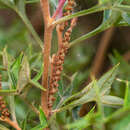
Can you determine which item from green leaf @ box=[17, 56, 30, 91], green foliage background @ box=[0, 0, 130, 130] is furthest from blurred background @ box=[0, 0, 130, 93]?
green leaf @ box=[17, 56, 30, 91]

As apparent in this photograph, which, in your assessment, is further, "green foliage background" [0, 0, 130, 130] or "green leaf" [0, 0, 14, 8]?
"green leaf" [0, 0, 14, 8]

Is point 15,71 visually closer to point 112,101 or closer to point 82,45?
point 112,101

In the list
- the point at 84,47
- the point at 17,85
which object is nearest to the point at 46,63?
the point at 17,85

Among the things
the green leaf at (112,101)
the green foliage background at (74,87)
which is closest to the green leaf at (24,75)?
the green foliage background at (74,87)

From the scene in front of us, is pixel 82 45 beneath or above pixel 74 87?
beneath

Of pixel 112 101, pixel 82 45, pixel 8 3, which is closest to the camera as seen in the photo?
pixel 112 101

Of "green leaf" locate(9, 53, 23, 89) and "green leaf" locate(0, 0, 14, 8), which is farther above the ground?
"green leaf" locate(0, 0, 14, 8)

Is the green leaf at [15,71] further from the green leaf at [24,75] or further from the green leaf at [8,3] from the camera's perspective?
the green leaf at [8,3]

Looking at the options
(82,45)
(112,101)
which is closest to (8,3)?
(112,101)

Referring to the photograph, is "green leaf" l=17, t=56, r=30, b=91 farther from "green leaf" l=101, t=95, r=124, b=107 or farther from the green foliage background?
"green leaf" l=101, t=95, r=124, b=107

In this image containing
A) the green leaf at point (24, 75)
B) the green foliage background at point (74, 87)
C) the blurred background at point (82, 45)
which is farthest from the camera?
the blurred background at point (82, 45)
